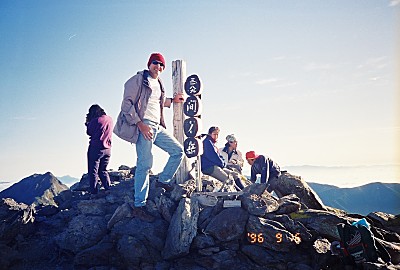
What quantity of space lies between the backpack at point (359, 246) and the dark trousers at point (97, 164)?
7.16 m

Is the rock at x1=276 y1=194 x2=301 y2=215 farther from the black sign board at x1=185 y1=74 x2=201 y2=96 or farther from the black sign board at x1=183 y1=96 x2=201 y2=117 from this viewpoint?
the black sign board at x1=185 y1=74 x2=201 y2=96

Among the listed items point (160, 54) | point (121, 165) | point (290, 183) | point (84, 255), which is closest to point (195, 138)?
point (160, 54)

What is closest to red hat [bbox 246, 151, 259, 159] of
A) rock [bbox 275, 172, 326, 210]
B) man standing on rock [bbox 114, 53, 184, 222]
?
rock [bbox 275, 172, 326, 210]

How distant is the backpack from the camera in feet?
22.5

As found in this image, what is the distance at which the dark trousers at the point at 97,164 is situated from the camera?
10242mm

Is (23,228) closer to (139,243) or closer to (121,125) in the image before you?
(139,243)

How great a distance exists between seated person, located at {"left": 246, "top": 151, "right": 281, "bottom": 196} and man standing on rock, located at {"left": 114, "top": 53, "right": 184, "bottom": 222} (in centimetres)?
300

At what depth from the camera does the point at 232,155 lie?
16547mm

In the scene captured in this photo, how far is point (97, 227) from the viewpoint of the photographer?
31.3 ft

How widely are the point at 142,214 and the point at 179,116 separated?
10.9 ft

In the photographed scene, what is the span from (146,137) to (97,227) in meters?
3.26

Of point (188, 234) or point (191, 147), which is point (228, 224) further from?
point (191, 147)
